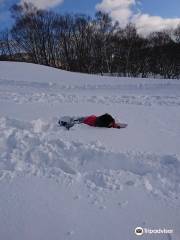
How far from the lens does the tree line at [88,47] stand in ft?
111

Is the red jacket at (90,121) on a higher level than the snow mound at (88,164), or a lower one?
higher

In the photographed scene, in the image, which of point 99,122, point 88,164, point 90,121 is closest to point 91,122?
point 90,121

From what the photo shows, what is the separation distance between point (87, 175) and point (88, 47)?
32901 mm

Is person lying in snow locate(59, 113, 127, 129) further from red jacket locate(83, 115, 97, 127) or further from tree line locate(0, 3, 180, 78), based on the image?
tree line locate(0, 3, 180, 78)

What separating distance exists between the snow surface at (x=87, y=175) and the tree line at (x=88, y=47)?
2777 cm

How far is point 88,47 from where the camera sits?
35406 mm

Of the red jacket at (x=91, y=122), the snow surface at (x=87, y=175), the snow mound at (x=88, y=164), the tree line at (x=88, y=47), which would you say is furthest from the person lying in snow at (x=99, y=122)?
the tree line at (x=88, y=47)

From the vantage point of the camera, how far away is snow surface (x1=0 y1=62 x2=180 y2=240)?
10.3ft

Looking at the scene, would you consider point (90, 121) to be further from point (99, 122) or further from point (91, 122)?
point (99, 122)

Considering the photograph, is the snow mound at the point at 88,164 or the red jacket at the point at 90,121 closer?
the snow mound at the point at 88,164

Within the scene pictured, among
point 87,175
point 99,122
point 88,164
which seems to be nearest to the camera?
point 87,175

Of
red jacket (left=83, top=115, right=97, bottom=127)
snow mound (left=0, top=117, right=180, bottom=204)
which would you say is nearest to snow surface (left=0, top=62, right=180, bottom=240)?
snow mound (left=0, top=117, right=180, bottom=204)

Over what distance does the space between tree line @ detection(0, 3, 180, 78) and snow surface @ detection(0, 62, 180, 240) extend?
27.8 m

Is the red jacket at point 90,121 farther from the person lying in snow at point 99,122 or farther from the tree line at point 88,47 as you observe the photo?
the tree line at point 88,47
